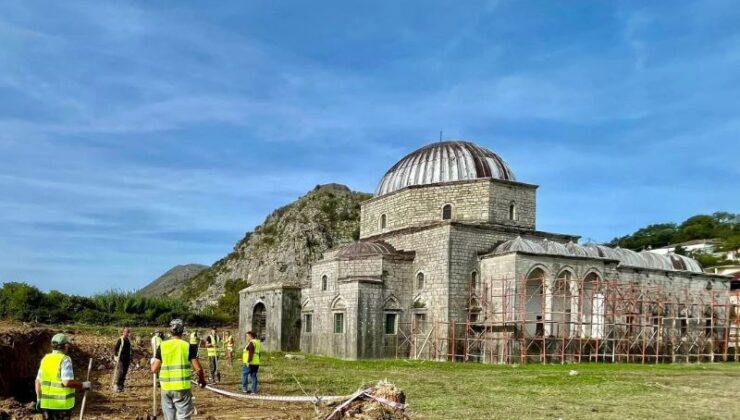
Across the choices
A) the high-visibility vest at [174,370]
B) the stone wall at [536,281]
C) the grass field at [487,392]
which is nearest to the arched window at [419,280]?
the stone wall at [536,281]

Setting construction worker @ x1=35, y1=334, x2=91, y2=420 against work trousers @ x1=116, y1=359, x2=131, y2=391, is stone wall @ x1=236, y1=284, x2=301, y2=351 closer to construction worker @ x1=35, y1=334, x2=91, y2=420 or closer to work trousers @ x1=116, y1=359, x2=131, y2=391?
work trousers @ x1=116, y1=359, x2=131, y2=391

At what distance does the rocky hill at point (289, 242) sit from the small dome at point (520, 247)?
33.6m

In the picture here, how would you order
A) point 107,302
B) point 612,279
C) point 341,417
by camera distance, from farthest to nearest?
point 107,302 < point 612,279 < point 341,417

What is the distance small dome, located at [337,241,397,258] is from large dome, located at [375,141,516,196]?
14.7ft

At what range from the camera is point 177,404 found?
30.2 feet

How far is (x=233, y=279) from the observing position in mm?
73000

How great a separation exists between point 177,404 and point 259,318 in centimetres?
3246

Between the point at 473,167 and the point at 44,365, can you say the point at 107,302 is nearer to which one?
the point at 473,167

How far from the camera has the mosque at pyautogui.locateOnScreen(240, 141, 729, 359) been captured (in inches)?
1243

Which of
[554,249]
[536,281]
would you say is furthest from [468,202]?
[536,281]

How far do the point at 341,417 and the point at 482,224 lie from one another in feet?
82.5

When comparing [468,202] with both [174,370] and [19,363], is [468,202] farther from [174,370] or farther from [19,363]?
[174,370]

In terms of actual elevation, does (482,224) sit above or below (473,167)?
below

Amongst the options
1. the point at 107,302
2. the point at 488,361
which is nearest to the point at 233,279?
the point at 107,302
